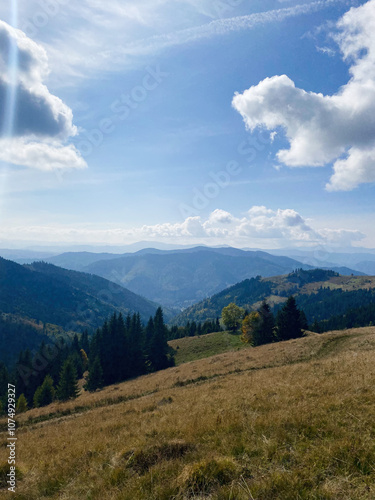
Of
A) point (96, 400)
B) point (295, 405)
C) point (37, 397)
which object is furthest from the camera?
point (37, 397)

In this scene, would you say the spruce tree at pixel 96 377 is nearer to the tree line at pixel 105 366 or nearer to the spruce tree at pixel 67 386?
the tree line at pixel 105 366

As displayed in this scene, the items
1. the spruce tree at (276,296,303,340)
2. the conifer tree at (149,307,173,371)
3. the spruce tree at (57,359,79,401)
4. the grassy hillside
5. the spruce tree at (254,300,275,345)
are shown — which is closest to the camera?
the grassy hillside

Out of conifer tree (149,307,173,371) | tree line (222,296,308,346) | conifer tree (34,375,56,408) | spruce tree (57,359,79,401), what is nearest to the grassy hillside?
spruce tree (57,359,79,401)

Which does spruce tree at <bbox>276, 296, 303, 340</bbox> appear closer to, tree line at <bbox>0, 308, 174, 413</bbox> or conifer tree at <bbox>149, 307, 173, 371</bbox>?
tree line at <bbox>0, 308, 174, 413</bbox>

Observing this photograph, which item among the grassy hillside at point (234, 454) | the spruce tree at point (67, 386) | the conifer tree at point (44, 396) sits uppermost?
the grassy hillside at point (234, 454)

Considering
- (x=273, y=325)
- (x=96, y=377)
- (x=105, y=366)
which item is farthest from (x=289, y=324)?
(x=105, y=366)

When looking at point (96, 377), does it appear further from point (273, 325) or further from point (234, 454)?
point (234, 454)

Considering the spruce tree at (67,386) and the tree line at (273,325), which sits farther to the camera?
the tree line at (273,325)

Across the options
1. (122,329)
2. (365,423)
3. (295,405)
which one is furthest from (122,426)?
(122,329)

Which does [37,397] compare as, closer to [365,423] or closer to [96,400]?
[96,400]

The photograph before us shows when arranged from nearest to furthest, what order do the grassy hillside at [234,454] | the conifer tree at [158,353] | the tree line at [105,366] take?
the grassy hillside at [234,454], the tree line at [105,366], the conifer tree at [158,353]

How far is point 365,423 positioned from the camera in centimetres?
751

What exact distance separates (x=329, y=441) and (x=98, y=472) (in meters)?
6.48

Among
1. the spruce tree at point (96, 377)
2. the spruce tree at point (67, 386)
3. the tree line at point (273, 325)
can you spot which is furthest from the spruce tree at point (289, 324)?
the spruce tree at point (67, 386)
